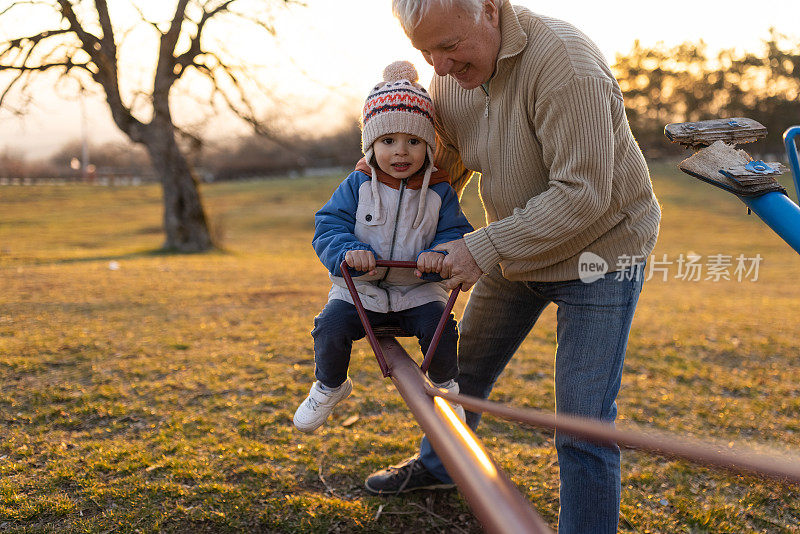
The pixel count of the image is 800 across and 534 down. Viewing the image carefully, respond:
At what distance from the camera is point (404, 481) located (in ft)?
10.2

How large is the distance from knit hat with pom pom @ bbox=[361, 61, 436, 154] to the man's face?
0.22m

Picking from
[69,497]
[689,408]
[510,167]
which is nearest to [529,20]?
[510,167]

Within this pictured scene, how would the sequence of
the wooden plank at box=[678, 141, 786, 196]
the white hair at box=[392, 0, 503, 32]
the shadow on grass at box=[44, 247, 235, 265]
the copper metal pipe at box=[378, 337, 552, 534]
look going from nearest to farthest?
the copper metal pipe at box=[378, 337, 552, 534] < the white hair at box=[392, 0, 503, 32] < the wooden plank at box=[678, 141, 786, 196] < the shadow on grass at box=[44, 247, 235, 265]

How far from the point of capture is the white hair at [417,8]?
6.44ft

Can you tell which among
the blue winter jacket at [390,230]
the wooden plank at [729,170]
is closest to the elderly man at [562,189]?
the blue winter jacket at [390,230]

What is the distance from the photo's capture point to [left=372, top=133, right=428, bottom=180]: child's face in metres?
2.43

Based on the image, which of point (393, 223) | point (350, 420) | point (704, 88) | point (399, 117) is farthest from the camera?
point (704, 88)

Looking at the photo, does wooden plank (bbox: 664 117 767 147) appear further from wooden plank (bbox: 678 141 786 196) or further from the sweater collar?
the sweater collar

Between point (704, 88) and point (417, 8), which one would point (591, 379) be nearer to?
point (417, 8)

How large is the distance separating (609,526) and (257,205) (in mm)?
32651

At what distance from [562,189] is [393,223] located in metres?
0.72

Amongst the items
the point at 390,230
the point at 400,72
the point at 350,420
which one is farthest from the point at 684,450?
the point at 350,420

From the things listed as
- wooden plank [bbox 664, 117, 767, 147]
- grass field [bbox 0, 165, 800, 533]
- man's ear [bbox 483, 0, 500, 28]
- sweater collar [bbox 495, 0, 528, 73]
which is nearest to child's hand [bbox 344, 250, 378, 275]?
sweater collar [bbox 495, 0, 528, 73]

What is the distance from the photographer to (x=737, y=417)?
4379 mm
